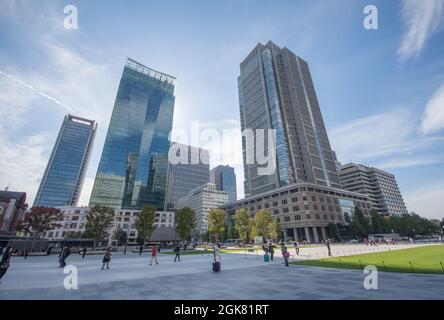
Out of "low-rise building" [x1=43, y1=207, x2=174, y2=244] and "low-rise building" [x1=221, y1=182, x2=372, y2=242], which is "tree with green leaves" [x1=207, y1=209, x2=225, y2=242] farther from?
"low-rise building" [x1=43, y1=207, x2=174, y2=244]

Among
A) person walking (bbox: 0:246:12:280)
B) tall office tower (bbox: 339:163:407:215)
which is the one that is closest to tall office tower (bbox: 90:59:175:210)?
person walking (bbox: 0:246:12:280)

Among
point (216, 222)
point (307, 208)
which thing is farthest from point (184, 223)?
point (307, 208)

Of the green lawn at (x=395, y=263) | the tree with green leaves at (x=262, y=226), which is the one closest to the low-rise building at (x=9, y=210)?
the tree with green leaves at (x=262, y=226)

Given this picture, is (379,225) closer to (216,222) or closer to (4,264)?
(216,222)

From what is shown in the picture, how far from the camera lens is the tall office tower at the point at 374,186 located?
136500 mm

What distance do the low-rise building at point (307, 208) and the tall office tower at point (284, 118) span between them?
10.2 meters

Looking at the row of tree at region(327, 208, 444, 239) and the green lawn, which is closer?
the green lawn

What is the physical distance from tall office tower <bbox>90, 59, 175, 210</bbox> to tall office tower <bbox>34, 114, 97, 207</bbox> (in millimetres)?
56410

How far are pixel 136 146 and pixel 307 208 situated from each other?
94.9m

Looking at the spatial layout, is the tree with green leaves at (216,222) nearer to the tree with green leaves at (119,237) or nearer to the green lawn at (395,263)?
the green lawn at (395,263)

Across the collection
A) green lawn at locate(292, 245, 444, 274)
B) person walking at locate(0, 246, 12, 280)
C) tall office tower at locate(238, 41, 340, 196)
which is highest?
tall office tower at locate(238, 41, 340, 196)

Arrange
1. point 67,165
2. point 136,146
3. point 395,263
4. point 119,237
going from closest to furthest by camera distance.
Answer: point 395,263 → point 119,237 → point 136,146 → point 67,165

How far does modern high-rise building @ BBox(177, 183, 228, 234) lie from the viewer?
16538 centimetres

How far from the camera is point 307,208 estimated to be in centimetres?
8206
